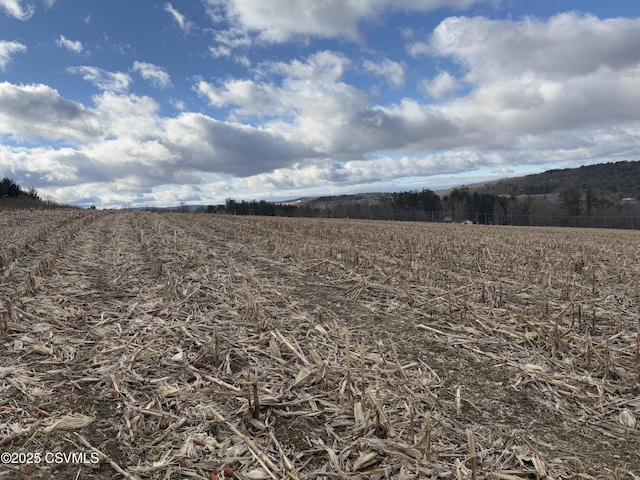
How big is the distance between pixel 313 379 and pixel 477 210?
105 metres

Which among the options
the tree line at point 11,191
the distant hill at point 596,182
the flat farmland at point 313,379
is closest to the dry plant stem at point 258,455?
the flat farmland at point 313,379

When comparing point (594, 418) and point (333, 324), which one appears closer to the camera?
point (594, 418)

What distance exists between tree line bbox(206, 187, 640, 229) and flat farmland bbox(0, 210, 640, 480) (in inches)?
3125

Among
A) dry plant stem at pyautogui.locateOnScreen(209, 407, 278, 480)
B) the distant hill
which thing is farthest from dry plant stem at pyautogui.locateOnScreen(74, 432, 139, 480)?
the distant hill

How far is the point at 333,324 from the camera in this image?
20.6 ft

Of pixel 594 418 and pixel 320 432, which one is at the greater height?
pixel 320 432

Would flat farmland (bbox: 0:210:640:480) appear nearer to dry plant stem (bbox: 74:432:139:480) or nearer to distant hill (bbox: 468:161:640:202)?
dry plant stem (bbox: 74:432:139:480)

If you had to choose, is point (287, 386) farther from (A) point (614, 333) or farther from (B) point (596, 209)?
(B) point (596, 209)

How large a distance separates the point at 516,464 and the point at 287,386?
7.62 feet

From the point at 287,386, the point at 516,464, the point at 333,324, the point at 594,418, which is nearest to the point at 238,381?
the point at 287,386

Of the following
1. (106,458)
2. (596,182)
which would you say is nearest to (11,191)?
(106,458)

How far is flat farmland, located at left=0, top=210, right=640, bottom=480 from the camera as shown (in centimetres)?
326

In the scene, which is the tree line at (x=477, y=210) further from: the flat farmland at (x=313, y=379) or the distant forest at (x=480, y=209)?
the flat farmland at (x=313, y=379)

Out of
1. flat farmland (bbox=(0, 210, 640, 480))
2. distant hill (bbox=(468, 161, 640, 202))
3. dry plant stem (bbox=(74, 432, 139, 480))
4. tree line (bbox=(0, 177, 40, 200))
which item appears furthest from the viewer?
distant hill (bbox=(468, 161, 640, 202))
